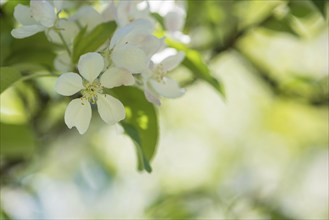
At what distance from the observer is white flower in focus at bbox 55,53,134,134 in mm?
674

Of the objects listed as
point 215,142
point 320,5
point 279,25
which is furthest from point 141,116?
point 215,142

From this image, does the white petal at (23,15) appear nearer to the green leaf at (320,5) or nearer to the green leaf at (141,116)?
the green leaf at (141,116)

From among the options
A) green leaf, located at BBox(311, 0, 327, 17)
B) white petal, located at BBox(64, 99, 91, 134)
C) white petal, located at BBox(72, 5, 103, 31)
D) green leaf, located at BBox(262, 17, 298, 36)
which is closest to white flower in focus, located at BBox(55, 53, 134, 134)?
white petal, located at BBox(64, 99, 91, 134)

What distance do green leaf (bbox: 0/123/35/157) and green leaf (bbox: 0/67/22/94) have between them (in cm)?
23

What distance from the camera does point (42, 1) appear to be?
0.74 metres

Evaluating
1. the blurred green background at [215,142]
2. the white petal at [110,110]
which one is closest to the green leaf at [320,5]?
the blurred green background at [215,142]

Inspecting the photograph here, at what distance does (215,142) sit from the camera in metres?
2.36

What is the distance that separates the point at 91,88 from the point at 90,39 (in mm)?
64

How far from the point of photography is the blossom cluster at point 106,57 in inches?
27.0

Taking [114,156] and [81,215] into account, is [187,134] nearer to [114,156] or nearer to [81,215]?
[114,156]

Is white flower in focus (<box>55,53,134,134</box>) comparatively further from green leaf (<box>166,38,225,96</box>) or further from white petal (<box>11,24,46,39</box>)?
green leaf (<box>166,38,225,96</box>)

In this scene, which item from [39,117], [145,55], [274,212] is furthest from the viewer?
[274,212]

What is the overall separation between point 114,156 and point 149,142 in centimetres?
121

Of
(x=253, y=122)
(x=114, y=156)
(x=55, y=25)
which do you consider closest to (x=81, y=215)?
(x=114, y=156)
